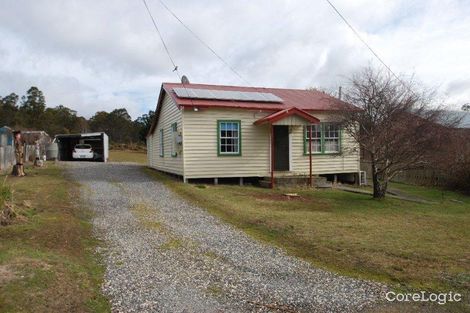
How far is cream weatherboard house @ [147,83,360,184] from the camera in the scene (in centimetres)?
1692

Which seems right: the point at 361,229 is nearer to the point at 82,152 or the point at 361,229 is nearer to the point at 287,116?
the point at 287,116

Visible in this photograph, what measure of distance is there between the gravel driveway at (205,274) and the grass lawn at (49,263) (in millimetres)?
269

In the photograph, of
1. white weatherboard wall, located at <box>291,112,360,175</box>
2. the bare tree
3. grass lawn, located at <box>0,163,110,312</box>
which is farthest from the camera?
white weatherboard wall, located at <box>291,112,360,175</box>

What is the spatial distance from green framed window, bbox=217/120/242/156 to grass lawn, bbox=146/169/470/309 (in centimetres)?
181

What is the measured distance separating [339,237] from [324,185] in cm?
1012

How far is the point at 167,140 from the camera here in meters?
20.3

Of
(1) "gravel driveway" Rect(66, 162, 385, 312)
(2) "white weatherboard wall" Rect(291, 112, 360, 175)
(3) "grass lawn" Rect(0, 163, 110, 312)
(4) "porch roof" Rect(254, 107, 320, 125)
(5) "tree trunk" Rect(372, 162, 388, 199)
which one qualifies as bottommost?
(1) "gravel driveway" Rect(66, 162, 385, 312)

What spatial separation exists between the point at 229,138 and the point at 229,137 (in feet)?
0.14

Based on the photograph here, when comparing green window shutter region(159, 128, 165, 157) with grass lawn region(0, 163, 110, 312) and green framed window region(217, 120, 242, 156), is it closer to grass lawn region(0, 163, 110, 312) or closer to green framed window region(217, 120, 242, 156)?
green framed window region(217, 120, 242, 156)

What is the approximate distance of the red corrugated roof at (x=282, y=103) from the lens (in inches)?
660

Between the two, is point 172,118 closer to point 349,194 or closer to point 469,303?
point 349,194

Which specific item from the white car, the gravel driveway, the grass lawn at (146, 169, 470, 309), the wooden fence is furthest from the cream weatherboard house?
the white car

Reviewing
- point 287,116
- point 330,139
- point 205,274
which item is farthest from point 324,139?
point 205,274

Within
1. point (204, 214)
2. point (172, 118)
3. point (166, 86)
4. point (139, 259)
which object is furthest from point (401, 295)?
point (166, 86)
